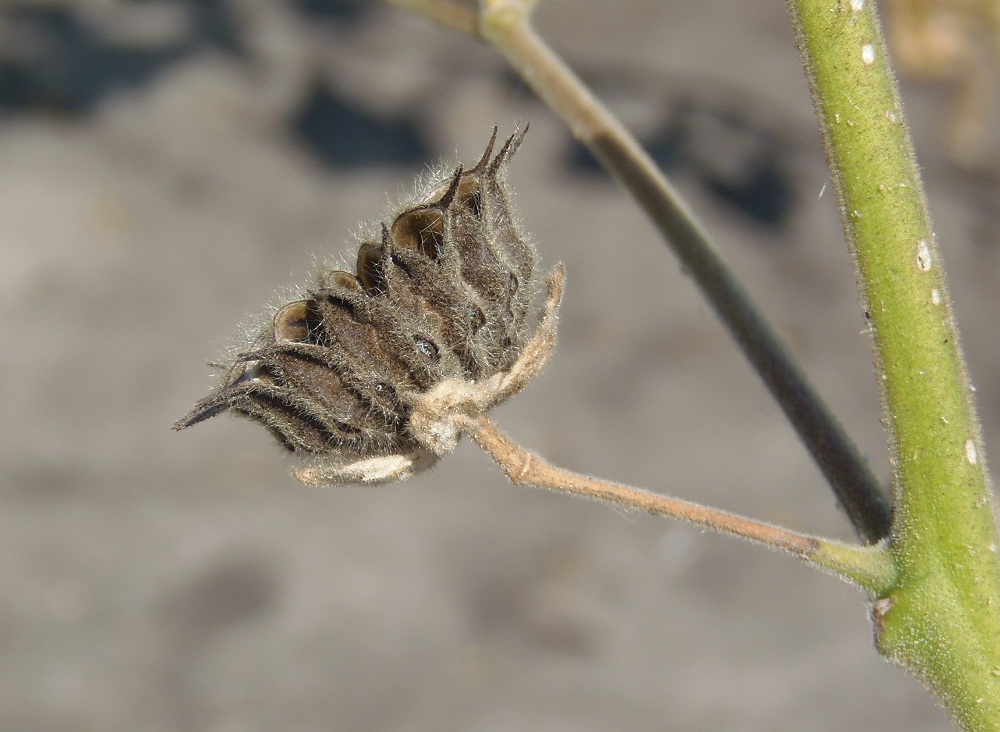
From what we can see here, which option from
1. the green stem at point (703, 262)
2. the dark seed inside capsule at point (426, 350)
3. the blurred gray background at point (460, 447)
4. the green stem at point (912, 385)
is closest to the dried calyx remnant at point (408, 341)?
the dark seed inside capsule at point (426, 350)

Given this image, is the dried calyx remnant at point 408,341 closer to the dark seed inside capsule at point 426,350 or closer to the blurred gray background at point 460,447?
the dark seed inside capsule at point 426,350

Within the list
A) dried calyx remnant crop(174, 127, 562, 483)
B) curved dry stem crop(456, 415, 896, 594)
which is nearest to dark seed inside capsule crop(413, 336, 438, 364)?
dried calyx remnant crop(174, 127, 562, 483)

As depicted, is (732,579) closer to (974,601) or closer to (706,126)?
(706,126)

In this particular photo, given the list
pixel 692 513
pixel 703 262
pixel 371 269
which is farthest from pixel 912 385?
pixel 371 269

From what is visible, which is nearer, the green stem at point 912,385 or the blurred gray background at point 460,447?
the green stem at point 912,385

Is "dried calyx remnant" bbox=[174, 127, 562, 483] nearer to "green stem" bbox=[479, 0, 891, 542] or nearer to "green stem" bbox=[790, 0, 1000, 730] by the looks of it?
"green stem" bbox=[479, 0, 891, 542]
